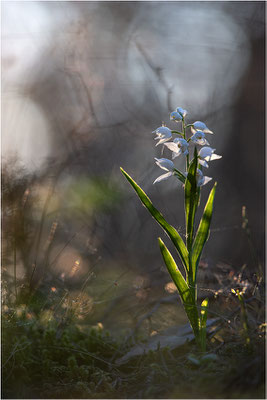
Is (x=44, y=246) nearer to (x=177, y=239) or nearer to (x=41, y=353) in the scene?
(x=41, y=353)

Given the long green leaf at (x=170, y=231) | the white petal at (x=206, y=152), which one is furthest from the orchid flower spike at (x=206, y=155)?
the long green leaf at (x=170, y=231)

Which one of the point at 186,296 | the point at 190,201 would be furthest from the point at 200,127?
the point at 186,296

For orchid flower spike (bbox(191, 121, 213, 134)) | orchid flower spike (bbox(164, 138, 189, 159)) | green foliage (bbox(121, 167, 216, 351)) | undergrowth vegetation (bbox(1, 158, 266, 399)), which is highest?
orchid flower spike (bbox(191, 121, 213, 134))

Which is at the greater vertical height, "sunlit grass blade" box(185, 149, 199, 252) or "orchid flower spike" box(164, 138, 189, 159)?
"orchid flower spike" box(164, 138, 189, 159)

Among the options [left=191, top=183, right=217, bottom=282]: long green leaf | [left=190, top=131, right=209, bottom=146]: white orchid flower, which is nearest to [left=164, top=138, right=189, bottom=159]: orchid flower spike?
[left=190, top=131, right=209, bottom=146]: white orchid flower

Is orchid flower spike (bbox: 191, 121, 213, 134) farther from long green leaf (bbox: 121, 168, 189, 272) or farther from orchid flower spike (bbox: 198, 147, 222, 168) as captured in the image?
long green leaf (bbox: 121, 168, 189, 272)

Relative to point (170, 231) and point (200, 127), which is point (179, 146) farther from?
point (170, 231)

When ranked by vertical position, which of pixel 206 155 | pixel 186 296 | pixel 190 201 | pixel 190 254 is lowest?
pixel 186 296

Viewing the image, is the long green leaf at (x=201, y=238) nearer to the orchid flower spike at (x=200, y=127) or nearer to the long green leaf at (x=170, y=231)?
the long green leaf at (x=170, y=231)

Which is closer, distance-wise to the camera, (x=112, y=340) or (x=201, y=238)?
(x=201, y=238)

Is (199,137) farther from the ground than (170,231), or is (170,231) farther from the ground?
(199,137)

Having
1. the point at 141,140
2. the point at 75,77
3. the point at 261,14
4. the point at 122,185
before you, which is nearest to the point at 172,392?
the point at 122,185
